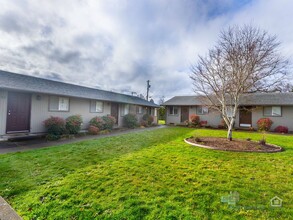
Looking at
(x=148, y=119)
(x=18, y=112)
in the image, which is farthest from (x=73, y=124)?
(x=148, y=119)

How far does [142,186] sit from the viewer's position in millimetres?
3391

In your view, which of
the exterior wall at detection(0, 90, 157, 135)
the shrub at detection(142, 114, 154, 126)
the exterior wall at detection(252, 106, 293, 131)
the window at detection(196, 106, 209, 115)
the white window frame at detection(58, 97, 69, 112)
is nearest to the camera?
the exterior wall at detection(0, 90, 157, 135)

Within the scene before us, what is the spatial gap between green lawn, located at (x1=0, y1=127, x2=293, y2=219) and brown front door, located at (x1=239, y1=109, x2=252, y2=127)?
42.9ft

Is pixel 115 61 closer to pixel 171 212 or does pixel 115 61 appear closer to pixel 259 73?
pixel 259 73

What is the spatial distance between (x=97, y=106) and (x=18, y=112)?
233 inches

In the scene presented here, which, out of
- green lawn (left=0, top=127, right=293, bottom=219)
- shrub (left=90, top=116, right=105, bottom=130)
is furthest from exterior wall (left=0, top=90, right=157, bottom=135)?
green lawn (left=0, top=127, right=293, bottom=219)

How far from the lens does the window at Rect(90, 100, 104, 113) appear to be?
1340 centimetres

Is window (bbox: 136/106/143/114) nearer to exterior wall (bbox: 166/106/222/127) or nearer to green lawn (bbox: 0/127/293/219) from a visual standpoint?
exterior wall (bbox: 166/106/222/127)

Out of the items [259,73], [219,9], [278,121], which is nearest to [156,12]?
[219,9]

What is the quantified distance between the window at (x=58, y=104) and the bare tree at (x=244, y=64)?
31.5 feet

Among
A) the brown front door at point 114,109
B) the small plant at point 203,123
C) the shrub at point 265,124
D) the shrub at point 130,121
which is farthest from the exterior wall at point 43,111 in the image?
the shrub at point 265,124

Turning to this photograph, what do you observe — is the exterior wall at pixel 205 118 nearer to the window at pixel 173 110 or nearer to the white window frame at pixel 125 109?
the window at pixel 173 110

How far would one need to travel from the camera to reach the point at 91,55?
611 inches

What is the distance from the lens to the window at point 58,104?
10281mm
